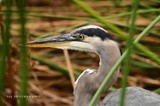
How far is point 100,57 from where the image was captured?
2127mm

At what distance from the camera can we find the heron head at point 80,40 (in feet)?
6.84

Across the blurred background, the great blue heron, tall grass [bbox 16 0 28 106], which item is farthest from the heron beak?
tall grass [bbox 16 0 28 106]

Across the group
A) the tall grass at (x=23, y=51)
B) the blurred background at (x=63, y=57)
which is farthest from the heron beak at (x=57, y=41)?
the tall grass at (x=23, y=51)

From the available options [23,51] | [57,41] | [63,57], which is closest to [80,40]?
[57,41]

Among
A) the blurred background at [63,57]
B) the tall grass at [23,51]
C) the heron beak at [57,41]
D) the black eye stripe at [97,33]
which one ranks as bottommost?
the blurred background at [63,57]

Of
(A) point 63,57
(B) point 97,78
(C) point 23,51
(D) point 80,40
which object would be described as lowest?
(A) point 63,57

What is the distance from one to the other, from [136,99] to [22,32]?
111 centimetres

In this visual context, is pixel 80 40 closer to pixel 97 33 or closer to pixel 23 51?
pixel 97 33

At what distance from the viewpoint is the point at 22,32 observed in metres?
0.98

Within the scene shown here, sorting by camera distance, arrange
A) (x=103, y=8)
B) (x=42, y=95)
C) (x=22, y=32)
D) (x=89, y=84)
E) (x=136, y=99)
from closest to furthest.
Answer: (x=22, y=32), (x=136, y=99), (x=89, y=84), (x=42, y=95), (x=103, y=8)

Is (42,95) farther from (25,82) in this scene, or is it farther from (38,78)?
(25,82)

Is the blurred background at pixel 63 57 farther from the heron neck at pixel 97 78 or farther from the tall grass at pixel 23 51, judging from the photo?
the tall grass at pixel 23 51

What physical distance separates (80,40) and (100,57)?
4.2 inches

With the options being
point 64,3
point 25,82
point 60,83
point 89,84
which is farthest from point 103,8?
point 25,82
